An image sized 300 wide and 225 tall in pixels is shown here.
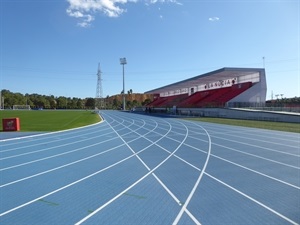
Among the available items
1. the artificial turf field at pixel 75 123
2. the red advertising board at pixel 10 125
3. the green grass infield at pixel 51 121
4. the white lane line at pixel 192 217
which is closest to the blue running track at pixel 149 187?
the white lane line at pixel 192 217

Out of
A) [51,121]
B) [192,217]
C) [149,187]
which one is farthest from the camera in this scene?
[51,121]

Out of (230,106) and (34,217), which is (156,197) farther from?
(230,106)

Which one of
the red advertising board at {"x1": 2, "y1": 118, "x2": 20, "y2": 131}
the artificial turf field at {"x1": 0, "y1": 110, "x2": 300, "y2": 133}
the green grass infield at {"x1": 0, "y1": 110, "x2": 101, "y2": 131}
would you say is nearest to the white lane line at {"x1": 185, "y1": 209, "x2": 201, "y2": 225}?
the artificial turf field at {"x1": 0, "y1": 110, "x2": 300, "y2": 133}

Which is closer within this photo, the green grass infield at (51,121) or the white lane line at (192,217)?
the white lane line at (192,217)

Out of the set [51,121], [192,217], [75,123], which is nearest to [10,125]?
[75,123]

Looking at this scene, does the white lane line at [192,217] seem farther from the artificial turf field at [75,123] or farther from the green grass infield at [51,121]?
the green grass infield at [51,121]

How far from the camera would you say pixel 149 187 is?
5.70 meters

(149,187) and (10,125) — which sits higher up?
(10,125)

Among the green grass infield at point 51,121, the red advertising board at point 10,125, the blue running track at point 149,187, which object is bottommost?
the green grass infield at point 51,121

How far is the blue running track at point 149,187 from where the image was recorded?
4.26m

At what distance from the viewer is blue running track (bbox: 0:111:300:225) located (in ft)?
14.0

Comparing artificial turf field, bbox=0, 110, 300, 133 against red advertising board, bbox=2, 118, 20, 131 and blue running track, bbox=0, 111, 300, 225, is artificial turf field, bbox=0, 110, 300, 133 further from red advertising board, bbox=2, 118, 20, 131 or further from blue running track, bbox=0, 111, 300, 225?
blue running track, bbox=0, 111, 300, 225

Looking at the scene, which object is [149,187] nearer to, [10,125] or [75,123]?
[10,125]

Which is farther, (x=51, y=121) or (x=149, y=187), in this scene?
(x=51, y=121)
